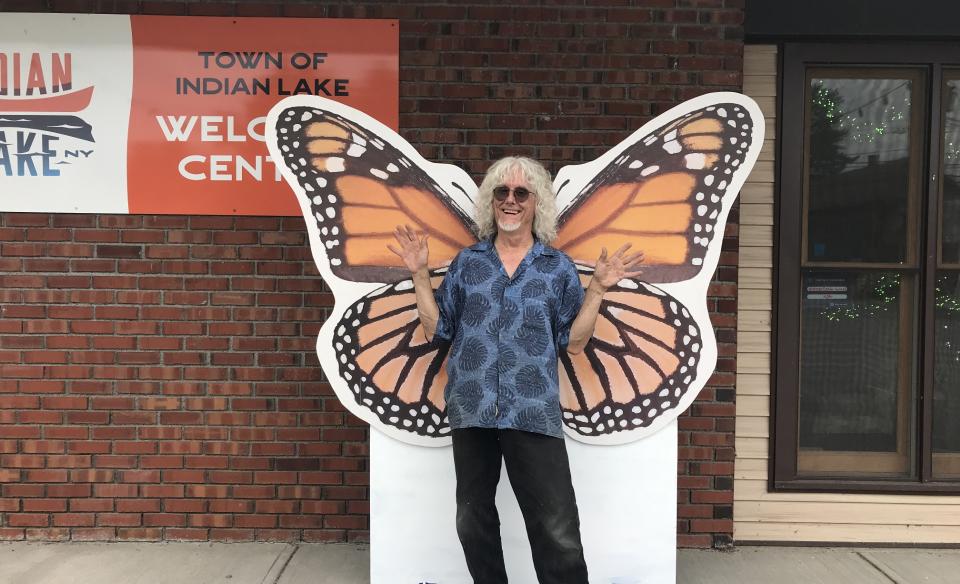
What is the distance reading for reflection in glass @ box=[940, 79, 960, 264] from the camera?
12.3 feet

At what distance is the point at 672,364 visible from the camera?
304 cm

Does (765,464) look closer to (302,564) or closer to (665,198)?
(665,198)

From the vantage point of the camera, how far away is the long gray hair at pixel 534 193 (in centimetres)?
278

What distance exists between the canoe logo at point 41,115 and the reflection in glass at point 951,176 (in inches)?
171

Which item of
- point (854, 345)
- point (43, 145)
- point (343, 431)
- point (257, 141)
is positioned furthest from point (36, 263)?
point (854, 345)

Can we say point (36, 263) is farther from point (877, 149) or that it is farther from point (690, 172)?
point (877, 149)

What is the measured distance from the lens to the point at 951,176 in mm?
3766

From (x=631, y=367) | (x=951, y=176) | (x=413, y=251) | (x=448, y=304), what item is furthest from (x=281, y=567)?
(x=951, y=176)

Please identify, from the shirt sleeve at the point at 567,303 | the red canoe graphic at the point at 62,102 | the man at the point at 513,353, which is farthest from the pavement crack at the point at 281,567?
the red canoe graphic at the point at 62,102

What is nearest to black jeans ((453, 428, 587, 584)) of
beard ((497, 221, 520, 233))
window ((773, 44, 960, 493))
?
beard ((497, 221, 520, 233))

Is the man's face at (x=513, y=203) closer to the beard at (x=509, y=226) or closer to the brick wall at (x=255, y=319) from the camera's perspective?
the beard at (x=509, y=226)

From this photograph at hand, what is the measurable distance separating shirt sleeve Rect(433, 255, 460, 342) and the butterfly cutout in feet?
0.89

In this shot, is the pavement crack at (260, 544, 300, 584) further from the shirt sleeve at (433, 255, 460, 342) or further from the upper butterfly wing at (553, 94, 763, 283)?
the upper butterfly wing at (553, 94, 763, 283)

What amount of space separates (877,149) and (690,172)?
4.63 ft
